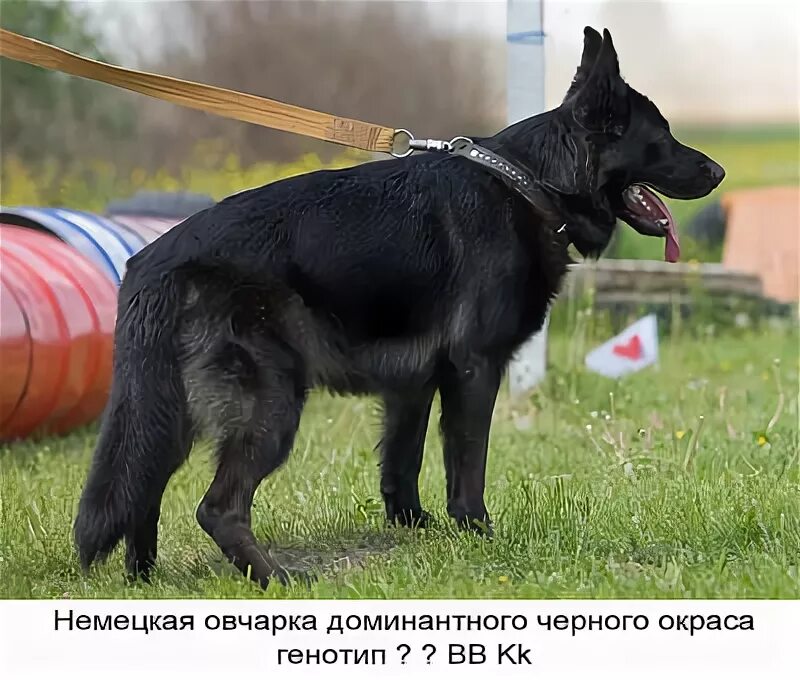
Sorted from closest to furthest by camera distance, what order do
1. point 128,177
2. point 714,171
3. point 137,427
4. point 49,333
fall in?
1. point 137,427
2. point 714,171
3. point 49,333
4. point 128,177

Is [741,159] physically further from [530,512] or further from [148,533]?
[148,533]

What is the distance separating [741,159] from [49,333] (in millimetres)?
4289

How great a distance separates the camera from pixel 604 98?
2.89 m

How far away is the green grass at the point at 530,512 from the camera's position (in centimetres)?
274

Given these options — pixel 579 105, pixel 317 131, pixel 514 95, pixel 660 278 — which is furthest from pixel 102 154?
Result: pixel 579 105

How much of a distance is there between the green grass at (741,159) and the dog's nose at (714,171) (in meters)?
2.48

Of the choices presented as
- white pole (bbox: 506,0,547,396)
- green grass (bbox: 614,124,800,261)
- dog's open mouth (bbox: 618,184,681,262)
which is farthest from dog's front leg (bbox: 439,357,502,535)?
green grass (bbox: 614,124,800,261)

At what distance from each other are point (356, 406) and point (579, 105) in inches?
99.8

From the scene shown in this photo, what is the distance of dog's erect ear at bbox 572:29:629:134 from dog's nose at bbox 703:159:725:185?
11.9 inches

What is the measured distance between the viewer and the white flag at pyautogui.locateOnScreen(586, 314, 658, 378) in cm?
546

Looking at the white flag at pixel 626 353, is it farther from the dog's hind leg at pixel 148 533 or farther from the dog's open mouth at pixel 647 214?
the dog's hind leg at pixel 148 533

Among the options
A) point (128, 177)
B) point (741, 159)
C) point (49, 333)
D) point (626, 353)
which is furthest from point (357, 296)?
point (128, 177)

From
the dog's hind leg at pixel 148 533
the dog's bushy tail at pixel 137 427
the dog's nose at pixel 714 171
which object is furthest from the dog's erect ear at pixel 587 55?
the dog's hind leg at pixel 148 533

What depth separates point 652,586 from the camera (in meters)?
2.66
